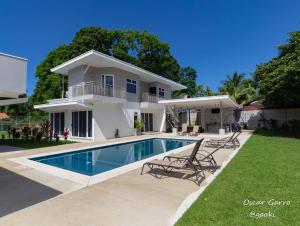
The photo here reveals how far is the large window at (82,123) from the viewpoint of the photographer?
17.0 m

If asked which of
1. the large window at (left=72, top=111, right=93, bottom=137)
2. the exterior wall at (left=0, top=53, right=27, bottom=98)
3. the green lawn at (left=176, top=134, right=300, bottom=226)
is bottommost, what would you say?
the green lawn at (left=176, top=134, right=300, bottom=226)

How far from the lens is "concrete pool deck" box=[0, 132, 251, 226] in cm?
355

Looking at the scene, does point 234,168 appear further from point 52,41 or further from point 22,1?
point 52,41

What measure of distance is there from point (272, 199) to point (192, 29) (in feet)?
98.8

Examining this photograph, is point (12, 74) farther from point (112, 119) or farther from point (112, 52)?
point (112, 52)

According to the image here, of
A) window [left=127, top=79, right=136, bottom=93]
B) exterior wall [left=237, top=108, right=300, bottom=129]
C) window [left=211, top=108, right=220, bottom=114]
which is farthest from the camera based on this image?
window [left=211, top=108, right=220, bottom=114]

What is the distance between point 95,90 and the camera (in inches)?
667

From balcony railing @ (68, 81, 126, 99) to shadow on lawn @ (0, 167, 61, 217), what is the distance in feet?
37.0

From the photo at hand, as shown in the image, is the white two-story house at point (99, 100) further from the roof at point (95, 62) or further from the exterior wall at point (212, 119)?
the exterior wall at point (212, 119)

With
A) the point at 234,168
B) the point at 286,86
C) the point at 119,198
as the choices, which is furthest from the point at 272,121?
the point at 119,198

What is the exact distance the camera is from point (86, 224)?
338cm

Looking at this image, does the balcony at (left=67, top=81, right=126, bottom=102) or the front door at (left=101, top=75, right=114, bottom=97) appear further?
the front door at (left=101, top=75, right=114, bottom=97)

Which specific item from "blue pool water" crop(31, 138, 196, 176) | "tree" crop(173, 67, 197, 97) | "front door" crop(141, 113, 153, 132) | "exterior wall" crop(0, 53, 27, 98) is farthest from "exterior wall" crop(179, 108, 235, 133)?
"exterior wall" crop(0, 53, 27, 98)

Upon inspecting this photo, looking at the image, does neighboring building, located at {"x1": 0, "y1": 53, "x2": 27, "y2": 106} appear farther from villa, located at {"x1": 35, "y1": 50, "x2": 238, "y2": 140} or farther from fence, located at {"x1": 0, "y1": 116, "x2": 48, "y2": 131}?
fence, located at {"x1": 0, "y1": 116, "x2": 48, "y2": 131}
